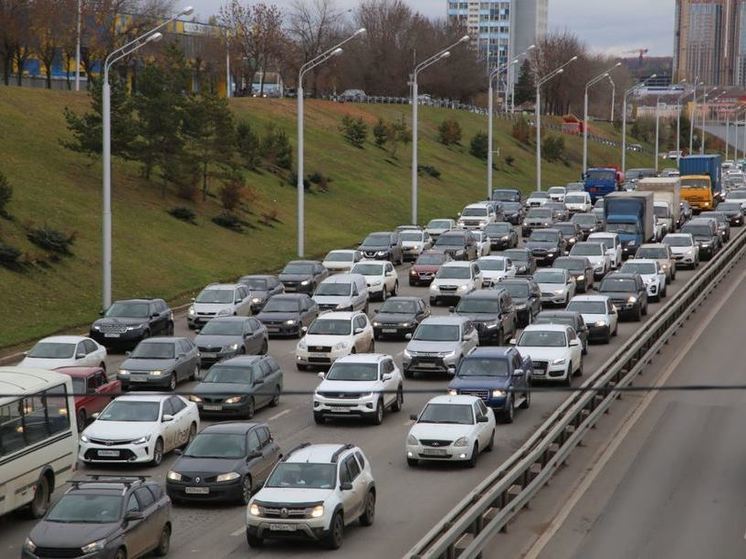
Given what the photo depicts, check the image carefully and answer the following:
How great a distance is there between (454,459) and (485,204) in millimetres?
48628

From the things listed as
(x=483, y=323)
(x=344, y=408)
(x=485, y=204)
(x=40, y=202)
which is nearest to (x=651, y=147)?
(x=485, y=204)

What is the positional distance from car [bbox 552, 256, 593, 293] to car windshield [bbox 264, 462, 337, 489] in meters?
29.5

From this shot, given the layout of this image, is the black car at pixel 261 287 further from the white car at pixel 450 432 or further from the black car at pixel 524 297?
the white car at pixel 450 432

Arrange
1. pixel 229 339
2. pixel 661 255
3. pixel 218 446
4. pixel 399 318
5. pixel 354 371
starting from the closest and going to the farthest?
pixel 218 446
pixel 354 371
pixel 229 339
pixel 399 318
pixel 661 255

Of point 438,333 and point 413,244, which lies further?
point 413,244

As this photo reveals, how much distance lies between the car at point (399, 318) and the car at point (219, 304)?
4.39 m

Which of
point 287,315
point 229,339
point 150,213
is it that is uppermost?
point 150,213

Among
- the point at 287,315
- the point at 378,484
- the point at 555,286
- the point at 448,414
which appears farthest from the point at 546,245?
the point at 378,484

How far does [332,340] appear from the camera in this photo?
37.5 meters

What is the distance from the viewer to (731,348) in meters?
41.1

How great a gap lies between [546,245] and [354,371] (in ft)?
97.0

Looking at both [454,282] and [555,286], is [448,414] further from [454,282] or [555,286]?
[454,282]

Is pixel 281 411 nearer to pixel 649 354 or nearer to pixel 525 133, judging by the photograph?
pixel 649 354

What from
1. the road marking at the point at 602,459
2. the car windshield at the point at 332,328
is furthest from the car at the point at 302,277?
the road marking at the point at 602,459
